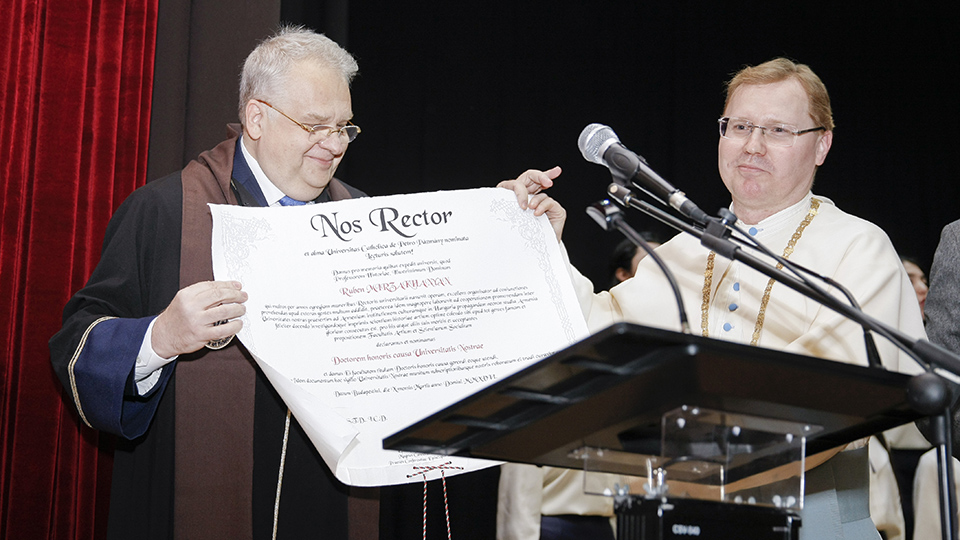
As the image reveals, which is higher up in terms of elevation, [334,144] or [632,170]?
[334,144]

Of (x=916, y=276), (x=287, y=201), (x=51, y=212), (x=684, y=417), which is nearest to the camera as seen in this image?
(x=684, y=417)

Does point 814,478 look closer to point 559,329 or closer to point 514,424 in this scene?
point 559,329

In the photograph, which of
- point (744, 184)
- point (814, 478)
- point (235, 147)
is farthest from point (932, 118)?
point (235, 147)

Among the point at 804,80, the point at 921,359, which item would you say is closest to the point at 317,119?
the point at 804,80

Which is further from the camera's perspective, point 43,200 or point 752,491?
point 43,200

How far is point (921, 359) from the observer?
144 cm

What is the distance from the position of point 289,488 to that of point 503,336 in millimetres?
757

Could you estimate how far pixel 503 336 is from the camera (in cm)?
221

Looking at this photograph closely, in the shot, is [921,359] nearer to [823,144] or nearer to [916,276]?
[823,144]

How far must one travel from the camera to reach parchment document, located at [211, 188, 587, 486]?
2145mm

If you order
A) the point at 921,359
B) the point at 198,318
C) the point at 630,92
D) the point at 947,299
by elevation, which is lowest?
the point at 921,359

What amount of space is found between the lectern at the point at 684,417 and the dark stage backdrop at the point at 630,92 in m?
3.03

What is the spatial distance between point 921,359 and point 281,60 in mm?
1929

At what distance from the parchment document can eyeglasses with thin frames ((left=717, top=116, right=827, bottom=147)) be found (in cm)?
64
